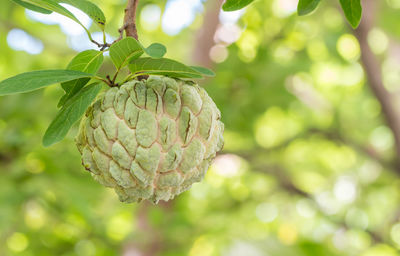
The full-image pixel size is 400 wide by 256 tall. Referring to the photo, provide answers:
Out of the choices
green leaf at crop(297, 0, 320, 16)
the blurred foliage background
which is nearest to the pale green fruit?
A: green leaf at crop(297, 0, 320, 16)

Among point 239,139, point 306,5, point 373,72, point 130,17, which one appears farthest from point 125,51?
point 239,139

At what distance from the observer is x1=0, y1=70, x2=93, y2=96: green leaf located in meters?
0.79

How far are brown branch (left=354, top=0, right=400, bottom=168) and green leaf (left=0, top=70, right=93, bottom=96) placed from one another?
2.60 m

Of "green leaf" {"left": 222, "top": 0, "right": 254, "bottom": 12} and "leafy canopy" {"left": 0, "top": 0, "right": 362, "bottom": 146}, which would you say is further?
"green leaf" {"left": 222, "top": 0, "right": 254, "bottom": 12}

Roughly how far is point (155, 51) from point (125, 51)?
0.07 m

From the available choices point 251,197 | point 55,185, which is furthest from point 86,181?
point 251,197

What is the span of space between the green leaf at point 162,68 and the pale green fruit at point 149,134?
0.14ft

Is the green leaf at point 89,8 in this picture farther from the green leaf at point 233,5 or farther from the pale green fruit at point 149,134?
the green leaf at point 233,5

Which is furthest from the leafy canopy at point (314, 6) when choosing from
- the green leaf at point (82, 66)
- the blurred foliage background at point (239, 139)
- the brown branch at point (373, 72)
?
the brown branch at point (373, 72)

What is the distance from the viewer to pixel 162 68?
861 millimetres

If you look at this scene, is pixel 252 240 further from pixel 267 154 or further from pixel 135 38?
pixel 135 38

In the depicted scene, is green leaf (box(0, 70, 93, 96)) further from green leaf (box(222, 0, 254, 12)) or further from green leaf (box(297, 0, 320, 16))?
green leaf (box(297, 0, 320, 16))

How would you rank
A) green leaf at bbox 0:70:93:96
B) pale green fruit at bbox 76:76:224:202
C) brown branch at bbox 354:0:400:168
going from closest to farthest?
green leaf at bbox 0:70:93:96 < pale green fruit at bbox 76:76:224:202 < brown branch at bbox 354:0:400:168

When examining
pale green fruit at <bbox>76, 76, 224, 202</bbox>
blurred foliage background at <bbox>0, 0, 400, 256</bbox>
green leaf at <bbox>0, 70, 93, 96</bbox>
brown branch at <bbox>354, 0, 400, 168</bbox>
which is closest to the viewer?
green leaf at <bbox>0, 70, 93, 96</bbox>
